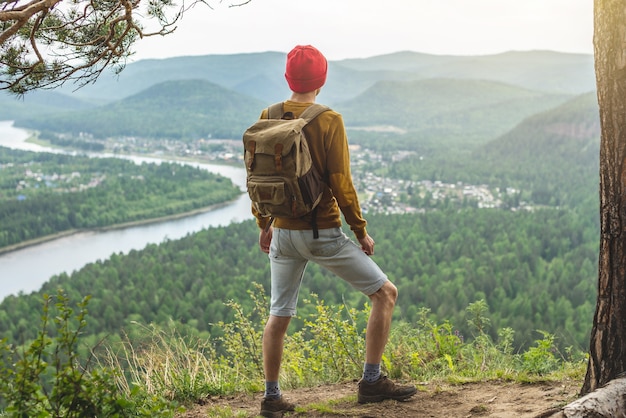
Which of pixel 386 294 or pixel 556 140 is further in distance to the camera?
pixel 556 140

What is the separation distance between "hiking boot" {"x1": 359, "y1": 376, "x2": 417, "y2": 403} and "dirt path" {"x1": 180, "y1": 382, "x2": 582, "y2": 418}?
2 cm

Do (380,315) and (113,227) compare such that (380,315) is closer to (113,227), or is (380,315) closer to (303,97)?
(303,97)

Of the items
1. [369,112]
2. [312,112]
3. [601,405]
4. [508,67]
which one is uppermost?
[508,67]

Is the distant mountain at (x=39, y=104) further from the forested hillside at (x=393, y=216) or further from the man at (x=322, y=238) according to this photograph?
the man at (x=322, y=238)

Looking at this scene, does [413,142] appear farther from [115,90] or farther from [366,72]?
[115,90]

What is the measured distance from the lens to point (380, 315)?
212 centimetres

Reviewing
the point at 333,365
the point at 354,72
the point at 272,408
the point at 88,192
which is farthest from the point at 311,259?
the point at 354,72

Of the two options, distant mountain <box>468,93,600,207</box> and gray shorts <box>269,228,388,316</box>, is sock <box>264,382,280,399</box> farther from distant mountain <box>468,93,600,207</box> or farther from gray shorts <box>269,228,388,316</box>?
distant mountain <box>468,93,600,207</box>

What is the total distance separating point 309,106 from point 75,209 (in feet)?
134

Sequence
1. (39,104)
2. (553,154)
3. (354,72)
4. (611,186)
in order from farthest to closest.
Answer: (354,72) → (39,104) → (553,154) → (611,186)

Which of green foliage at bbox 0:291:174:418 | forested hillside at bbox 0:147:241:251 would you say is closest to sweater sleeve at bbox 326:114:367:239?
green foliage at bbox 0:291:174:418

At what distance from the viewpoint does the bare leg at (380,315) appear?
2104mm

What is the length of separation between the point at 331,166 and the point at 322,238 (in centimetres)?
22

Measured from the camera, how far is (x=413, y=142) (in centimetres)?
7231
